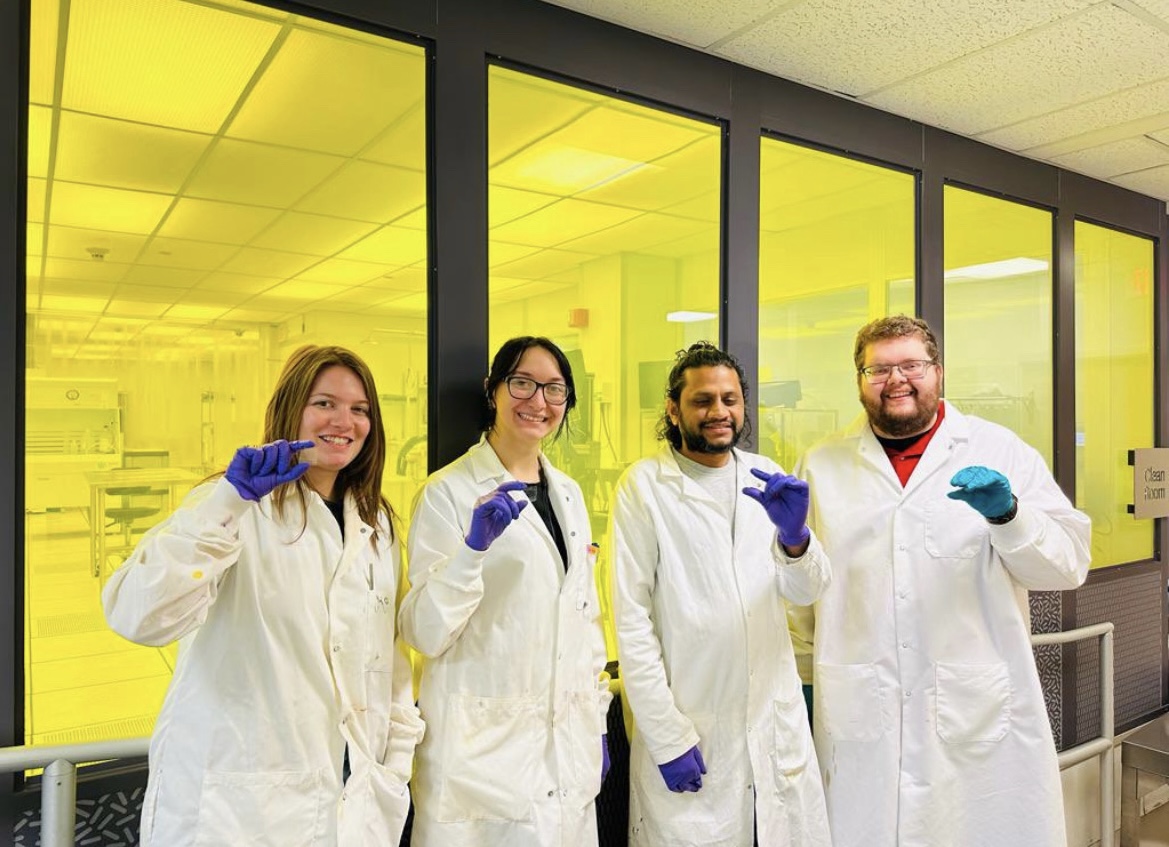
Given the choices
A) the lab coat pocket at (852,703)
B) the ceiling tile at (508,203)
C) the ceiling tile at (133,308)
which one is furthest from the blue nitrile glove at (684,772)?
the ceiling tile at (133,308)

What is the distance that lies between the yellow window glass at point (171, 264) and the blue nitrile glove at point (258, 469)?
48cm

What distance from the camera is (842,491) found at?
212 centimetres

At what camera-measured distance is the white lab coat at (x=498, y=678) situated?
1.56m

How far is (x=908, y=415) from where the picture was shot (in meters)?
2.06

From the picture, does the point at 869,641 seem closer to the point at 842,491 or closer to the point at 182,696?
the point at 842,491

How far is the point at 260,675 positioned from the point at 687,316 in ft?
5.09

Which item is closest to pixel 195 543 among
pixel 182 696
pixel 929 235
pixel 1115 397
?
pixel 182 696

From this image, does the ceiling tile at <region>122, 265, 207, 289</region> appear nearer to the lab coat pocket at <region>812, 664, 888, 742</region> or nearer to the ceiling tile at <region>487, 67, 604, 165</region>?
the ceiling tile at <region>487, 67, 604, 165</region>

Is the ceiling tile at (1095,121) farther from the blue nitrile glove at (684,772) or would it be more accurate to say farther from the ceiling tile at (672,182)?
the blue nitrile glove at (684,772)

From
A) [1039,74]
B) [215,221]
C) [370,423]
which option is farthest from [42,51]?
[1039,74]

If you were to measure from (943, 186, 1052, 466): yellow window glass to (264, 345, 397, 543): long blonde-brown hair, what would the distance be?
7.80ft

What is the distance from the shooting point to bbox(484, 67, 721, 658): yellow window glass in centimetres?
204

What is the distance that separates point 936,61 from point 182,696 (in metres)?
2.61

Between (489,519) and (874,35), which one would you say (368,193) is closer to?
(489,519)
